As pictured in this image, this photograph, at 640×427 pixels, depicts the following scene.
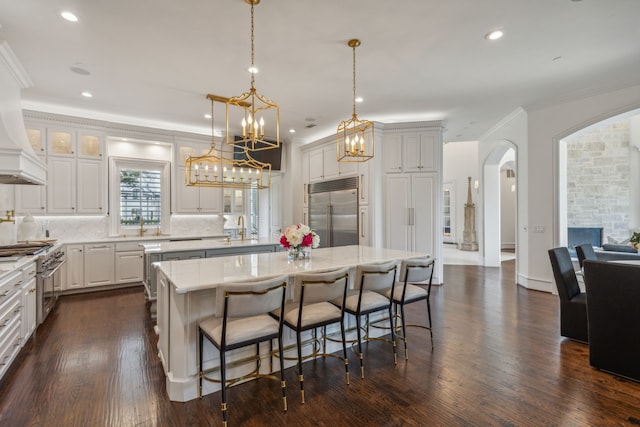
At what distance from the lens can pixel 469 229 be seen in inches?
416

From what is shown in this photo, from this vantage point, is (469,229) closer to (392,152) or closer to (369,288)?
(392,152)

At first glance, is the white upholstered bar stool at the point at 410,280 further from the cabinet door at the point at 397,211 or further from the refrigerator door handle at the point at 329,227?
the refrigerator door handle at the point at 329,227

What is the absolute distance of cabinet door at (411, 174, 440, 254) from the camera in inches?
223

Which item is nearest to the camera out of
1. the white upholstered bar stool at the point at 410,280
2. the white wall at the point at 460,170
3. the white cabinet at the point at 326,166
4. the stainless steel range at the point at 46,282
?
the white upholstered bar stool at the point at 410,280

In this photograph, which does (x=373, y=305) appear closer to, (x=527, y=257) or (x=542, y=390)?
(x=542, y=390)

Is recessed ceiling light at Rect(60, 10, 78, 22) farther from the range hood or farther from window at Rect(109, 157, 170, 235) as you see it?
window at Rect(109, 157, 170, 235)

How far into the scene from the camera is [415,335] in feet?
11.2

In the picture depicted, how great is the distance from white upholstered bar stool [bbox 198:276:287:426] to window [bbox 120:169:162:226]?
466cm

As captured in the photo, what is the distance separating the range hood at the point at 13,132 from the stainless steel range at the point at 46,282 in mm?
938

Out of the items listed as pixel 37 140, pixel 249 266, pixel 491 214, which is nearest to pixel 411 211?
pixel 491 214

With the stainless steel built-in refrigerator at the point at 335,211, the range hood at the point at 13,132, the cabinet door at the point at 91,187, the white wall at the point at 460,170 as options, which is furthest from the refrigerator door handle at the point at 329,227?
the white wall at the point at 460,170

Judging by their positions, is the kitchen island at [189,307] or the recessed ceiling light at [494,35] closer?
the kitchen island at [189,307]

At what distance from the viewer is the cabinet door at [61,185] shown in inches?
205

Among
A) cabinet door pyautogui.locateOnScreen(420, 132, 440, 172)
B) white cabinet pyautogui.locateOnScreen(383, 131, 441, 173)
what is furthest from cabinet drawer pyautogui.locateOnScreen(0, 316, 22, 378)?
cabinet door pyautogui.locateOnScreen(420, 132, 440, 172)
